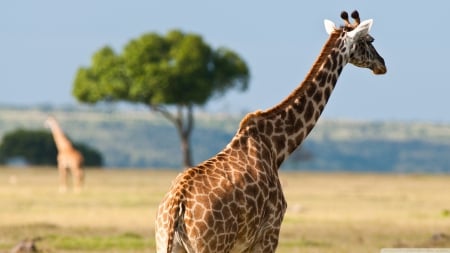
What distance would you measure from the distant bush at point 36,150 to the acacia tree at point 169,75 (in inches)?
604

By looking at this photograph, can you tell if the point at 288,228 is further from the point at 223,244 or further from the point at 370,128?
the point at 370,128

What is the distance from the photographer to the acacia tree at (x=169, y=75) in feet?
236

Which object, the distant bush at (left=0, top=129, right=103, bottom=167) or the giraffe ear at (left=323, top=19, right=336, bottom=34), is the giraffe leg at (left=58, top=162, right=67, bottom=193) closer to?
the giraffe ear at (left=323, top=19, right=336, bottom=34)

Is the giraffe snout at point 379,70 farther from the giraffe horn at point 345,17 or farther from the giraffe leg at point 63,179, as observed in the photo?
the giraffe leg at point 63,179

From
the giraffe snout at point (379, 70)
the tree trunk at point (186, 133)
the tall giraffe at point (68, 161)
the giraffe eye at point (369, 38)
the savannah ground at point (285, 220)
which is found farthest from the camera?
the tree trunk at point (186, 133)

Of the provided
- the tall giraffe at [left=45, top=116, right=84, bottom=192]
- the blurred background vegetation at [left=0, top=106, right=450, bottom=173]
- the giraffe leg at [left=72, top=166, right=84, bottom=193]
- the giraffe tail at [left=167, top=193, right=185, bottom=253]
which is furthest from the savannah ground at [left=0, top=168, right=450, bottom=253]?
the blurred background vegetation at [left=0, top=106, right=450, bottom=173]

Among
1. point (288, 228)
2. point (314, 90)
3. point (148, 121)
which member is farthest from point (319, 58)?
point (148, 121)

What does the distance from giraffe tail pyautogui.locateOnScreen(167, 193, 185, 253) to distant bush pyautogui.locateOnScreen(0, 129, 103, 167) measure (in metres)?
79.9

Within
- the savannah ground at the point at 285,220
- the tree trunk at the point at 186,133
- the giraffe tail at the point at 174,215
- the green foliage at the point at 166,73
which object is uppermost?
the giraffe tail at the point at 174,215

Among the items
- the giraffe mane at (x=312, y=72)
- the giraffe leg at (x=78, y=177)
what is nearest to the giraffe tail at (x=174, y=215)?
the giraffe mane at (x=312, y=72)

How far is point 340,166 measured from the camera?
5748 inches

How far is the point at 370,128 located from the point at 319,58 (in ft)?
495

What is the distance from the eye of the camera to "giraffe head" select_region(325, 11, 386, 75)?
1142 cm

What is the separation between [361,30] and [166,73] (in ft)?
198
